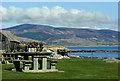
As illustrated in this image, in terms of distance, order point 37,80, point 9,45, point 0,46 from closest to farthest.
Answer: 1. point 37,80
2. point 0,46
3. point 9,45

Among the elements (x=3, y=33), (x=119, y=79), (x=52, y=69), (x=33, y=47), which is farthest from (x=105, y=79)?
(x=3, y=33)

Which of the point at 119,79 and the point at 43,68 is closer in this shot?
the point at 119,79

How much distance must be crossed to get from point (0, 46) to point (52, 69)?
185 feet

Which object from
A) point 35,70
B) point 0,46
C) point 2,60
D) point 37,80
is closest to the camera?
point 37,80

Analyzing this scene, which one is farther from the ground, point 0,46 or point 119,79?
point 119,79

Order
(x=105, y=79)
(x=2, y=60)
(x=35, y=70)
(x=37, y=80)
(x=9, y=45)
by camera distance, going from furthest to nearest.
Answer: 1. (x=9, y=45)
2. (x=2, y=60)
3. (x=35, y=70)
4. (x=105, y=79)
5. (x=37, y=80)

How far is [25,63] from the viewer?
2311cm

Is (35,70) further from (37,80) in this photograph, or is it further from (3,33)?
(3,33)

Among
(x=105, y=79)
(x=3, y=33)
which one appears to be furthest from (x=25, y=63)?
(x=3, y=33)

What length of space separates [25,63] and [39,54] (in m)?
1.57

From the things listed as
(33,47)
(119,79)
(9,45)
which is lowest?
(9,45)

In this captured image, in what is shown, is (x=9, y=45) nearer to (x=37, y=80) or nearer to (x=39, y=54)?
(x=39, y=54)

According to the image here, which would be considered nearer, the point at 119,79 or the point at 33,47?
the point at 119,79

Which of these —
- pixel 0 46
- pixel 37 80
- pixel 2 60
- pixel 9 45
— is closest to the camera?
pixel 37 80
